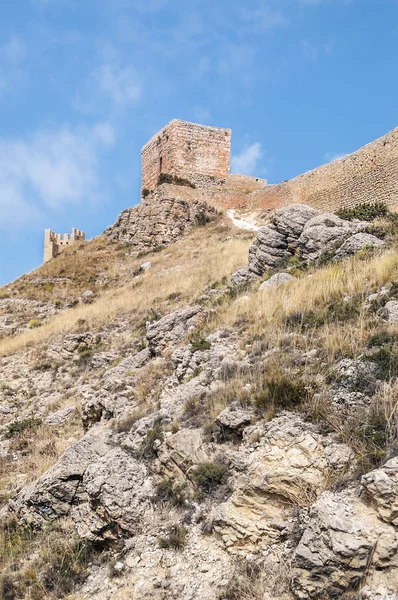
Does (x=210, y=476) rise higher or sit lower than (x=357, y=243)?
lower

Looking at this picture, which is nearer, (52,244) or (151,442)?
(151,442)

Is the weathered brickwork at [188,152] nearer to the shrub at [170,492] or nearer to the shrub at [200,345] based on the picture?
the shrub at [200,345]

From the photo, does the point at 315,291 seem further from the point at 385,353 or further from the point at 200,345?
the point at 385,353

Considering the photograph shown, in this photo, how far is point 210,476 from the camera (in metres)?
4.51

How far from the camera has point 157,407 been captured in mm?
6328

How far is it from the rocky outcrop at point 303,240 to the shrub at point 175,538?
6732 millimetres

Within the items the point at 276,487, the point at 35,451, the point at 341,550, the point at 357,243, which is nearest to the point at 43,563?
the point at 276,487

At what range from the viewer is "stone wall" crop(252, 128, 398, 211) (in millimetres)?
18859

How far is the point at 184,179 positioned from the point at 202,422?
75.8ft

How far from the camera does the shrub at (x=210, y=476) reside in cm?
449

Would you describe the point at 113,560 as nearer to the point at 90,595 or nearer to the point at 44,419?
the point at 90,595

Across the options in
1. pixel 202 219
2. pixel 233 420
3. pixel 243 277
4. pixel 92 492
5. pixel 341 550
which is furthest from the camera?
pixel 202 219

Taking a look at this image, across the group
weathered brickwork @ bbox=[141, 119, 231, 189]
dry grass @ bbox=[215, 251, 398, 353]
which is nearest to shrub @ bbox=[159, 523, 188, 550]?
dry grass @ bbox=[215, 251, 398, 353]

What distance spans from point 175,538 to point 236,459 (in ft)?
2.84
